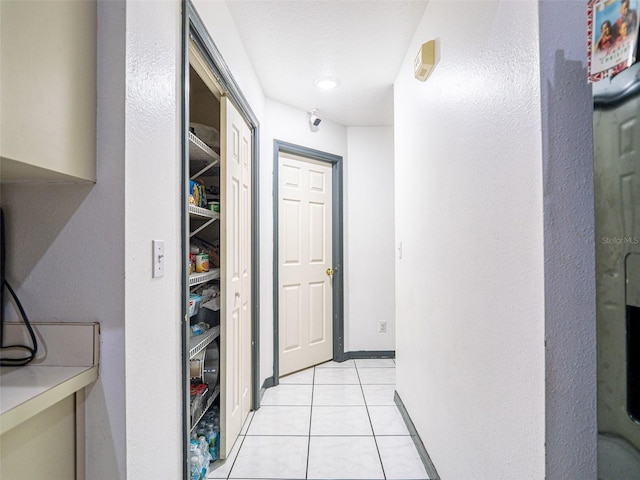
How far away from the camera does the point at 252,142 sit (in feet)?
7.75

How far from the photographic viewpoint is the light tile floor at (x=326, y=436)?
1.66 metres

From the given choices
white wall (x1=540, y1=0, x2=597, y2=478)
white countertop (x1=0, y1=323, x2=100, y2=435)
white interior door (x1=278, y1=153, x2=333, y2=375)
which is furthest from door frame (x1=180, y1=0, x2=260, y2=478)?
white wall (x1=540, y1=0, x2=597, y2=478)

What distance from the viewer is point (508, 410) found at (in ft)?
3.14

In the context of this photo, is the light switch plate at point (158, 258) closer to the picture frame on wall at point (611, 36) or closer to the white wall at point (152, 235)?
the white wall at point (152, 235)

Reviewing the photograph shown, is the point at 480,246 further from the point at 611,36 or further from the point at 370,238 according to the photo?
the point at 370,238

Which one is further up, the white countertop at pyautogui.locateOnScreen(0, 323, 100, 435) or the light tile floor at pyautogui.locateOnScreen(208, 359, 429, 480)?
→ the white countertop at pyautogui.locateOnScreen(0, 323, 100, 435)

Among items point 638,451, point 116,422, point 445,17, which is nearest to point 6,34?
point 116,422

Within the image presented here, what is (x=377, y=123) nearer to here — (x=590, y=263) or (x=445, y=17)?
(x=445, y=17)

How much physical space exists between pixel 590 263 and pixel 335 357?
2764 mm

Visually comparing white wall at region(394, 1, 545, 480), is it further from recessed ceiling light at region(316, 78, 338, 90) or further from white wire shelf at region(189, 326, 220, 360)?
white wire shelf at region(189, 326, 220, 360)

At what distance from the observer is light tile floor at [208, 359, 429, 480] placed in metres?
1.66

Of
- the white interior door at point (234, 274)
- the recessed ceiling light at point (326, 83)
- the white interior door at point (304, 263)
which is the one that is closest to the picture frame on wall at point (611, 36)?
the white interior door at point (234, 274)

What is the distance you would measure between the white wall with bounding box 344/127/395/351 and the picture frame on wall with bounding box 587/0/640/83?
8.82 feet

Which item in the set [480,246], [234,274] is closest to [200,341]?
[234,274]
